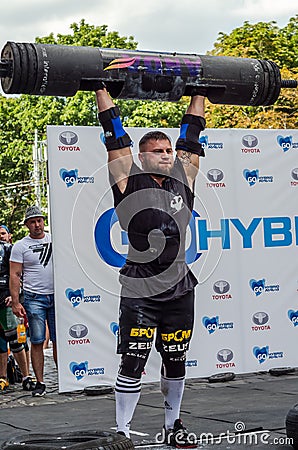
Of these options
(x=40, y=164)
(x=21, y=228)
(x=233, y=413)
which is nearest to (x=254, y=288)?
(x=233, y=413)

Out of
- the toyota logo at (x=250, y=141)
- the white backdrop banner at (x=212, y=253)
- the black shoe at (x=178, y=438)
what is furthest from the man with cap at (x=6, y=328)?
the black shoe at (x=178, y=438)

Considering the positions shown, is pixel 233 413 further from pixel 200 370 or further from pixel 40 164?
pixel 40 164

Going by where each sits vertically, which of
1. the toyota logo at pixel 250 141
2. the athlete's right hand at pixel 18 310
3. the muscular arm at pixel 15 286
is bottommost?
the athlete's right hand at pixel 18 310

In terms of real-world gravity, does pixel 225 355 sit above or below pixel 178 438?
above

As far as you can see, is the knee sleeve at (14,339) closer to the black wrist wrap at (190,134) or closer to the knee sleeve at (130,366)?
the knee sleeve at (130,366)

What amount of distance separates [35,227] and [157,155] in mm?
3409

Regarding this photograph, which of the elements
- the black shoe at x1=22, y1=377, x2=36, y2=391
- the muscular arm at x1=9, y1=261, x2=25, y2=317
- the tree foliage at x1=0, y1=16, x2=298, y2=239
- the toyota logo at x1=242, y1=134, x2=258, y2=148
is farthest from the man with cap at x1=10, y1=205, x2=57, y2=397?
the tree foliage at x1=0, y1=16, x2=298, y2=239

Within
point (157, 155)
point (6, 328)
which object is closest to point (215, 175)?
point (6, 328)

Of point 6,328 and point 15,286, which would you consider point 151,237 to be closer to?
point 15,286

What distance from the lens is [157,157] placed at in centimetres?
521

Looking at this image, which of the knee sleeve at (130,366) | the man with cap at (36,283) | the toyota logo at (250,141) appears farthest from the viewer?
the toyota logo at (250,141)

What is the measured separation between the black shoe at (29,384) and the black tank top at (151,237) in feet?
11.3

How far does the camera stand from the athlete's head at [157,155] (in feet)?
17.0

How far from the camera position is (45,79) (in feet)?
16.0
